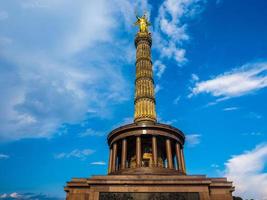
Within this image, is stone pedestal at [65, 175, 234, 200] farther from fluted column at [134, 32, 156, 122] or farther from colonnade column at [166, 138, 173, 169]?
fluted column at [134, 32, 156, 122]

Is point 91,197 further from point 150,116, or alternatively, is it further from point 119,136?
point 150,116

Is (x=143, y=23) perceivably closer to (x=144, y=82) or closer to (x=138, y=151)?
(x=144, y=82)

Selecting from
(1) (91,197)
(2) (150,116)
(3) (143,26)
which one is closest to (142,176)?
(1) (91,197)

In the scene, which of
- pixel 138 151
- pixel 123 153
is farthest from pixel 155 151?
pixel 123 153

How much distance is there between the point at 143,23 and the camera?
3425cm

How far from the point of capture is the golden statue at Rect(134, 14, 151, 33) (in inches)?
1328

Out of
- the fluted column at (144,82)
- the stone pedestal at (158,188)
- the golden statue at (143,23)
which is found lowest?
the stone pedestal at (158,188)

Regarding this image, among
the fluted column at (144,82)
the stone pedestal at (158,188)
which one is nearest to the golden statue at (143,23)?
the fluted column at (144,82)

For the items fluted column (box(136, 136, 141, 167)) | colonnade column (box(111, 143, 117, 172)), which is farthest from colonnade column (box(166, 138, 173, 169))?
colonnade column (box(111, 143, 117, 172))

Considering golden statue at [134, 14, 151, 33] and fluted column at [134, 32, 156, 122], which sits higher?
golden statue at [134, 14, 151, 33]

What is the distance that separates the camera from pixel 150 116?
2636cm

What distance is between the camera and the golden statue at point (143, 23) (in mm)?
33719

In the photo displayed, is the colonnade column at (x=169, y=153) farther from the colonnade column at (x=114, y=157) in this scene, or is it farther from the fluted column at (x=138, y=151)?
the colonnade column at (x=114, y=157)

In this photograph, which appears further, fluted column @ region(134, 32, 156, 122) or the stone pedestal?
fluted column @ region(134, 32, 156, 122)
